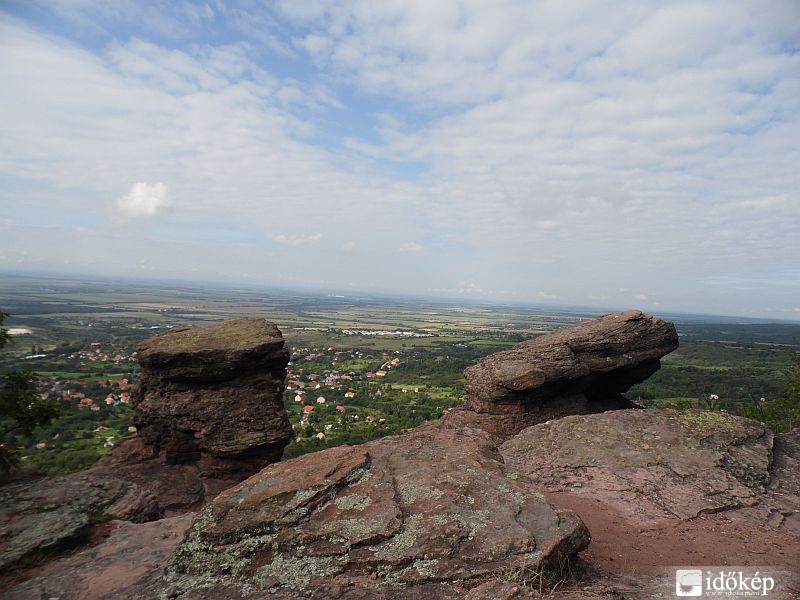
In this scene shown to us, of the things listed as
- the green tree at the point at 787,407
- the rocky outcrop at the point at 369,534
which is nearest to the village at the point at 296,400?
the rocky outcrop at the point at 369,534

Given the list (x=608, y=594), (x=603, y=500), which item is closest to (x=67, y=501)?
(x=608, y=594)

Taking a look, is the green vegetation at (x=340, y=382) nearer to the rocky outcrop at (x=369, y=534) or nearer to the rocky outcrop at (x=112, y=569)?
the rocky outcrop at (x=112, y=569)

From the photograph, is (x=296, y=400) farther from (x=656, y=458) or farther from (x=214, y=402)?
(x=656, y=458)

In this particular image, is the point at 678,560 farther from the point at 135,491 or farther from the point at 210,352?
the point at 210,352

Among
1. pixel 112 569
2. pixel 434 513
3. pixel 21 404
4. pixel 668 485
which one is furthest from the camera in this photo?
pixel 21 404

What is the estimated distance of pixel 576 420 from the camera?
15.2m

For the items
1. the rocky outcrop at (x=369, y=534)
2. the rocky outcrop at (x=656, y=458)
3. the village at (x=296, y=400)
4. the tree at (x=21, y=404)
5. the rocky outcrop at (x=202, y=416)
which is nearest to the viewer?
the rocky outcrop at (x=369, y=534)

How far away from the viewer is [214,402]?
20.2 meters

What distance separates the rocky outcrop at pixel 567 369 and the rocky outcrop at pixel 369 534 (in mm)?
13028

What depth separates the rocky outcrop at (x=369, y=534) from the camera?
19.8 ft

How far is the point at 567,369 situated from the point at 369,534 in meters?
16.4

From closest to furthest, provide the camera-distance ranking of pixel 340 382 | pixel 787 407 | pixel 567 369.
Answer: pixel 567 369, pixel 787 407, pixel 340 382

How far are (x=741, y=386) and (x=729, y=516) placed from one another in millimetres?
87096

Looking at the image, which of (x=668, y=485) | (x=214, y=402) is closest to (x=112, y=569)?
(x=668, y=485)
